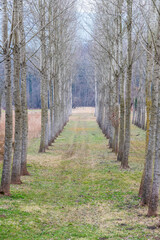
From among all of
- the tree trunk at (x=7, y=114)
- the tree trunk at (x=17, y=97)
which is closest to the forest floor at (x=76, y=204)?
the tree trunk at (x=7, y=114)

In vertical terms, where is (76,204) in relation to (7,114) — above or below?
below

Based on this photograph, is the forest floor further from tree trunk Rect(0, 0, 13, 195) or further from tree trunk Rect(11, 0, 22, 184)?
tree trunk Rect(11, 0, 22, 184)

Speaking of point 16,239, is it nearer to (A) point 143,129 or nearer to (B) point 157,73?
(B) point 157,73

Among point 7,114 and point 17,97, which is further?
point 17,97

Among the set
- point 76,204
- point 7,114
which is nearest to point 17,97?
point 7,114

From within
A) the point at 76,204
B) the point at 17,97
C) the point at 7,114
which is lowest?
the point at 76,204

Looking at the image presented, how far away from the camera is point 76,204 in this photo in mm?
9195

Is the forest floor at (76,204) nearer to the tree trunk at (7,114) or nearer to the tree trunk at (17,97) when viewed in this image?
the tree trunk at (7,114)

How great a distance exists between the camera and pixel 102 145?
896 inches

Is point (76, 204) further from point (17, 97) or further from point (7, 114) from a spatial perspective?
point (17, 97)

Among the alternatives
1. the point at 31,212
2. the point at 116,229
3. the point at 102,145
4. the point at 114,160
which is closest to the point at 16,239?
the point at 31,212

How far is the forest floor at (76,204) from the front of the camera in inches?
262

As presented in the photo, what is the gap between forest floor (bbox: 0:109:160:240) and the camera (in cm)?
A: 665

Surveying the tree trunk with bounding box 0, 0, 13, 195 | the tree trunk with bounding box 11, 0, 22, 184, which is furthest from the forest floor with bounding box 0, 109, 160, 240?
the tree trunk with bounding box 11, 0, 22, 184
